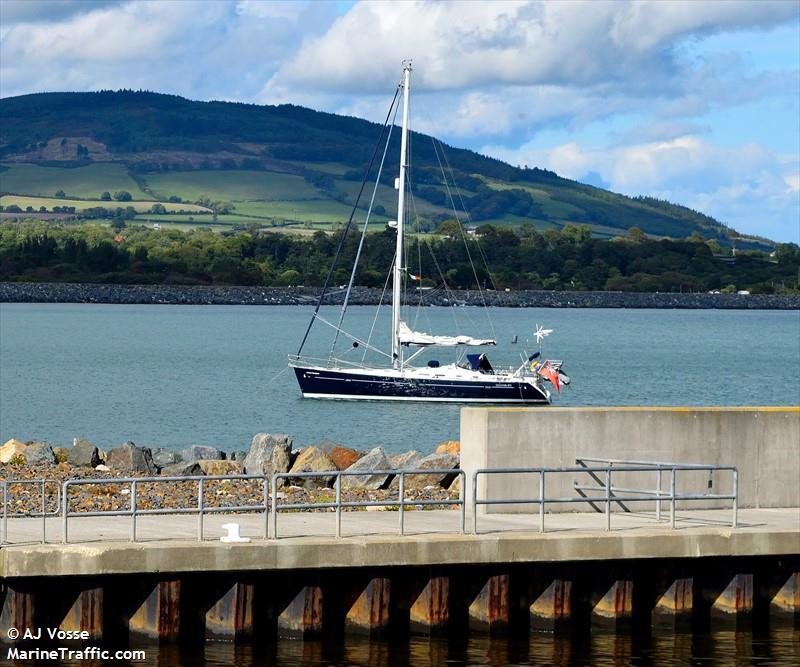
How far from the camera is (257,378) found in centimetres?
8569

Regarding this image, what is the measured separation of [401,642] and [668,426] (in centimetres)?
495

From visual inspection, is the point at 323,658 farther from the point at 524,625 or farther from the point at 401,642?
the point at 524,625

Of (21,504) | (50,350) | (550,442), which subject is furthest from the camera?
A: (50,350)

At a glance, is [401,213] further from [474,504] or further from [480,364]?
[474,504]

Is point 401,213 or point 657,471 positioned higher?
point 401,213

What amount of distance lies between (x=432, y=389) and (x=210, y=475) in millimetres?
41965

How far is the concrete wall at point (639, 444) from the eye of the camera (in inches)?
822

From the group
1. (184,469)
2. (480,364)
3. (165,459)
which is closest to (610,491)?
(184,469)

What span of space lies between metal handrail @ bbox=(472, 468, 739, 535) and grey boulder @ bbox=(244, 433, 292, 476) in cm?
1331

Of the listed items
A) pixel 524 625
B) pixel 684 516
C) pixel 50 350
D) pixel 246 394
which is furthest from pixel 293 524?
pixel 50 350

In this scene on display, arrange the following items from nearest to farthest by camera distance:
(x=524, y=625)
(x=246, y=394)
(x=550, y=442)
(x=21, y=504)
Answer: (x=524, y=625), (x=550, y=442), (x=21, y=504), (x=246, y=394)

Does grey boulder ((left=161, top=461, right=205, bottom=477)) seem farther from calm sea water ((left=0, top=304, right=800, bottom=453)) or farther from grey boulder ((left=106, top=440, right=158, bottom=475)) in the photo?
calm sea water ((left=0, top=304, right=800, bottom=453))

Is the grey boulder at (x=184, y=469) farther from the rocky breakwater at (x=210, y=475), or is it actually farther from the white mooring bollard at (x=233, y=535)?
the white mooring bollard at (x=233, y=535)

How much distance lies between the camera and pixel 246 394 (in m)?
74.7
